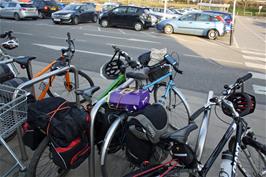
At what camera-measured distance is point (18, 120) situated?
8.07 feet

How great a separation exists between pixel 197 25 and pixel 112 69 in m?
13.1

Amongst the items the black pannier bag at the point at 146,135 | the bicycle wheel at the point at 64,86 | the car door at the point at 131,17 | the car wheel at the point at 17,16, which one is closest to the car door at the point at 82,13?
the car door at the point at 131,17

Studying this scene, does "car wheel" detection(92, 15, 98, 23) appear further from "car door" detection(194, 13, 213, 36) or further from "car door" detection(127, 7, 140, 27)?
"car door" detection(194, 13, 213, 36)

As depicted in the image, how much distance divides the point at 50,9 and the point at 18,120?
22.9 meters

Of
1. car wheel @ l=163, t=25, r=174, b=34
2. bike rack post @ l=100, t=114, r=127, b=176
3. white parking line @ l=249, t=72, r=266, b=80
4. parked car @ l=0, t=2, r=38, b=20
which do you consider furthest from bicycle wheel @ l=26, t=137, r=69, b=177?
parked car @ l=0, t=2, r=38, b=20

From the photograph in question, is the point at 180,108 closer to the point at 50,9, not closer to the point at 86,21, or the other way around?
the point at 86,21

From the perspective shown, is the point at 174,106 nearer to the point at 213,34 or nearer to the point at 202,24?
the point at 213,34

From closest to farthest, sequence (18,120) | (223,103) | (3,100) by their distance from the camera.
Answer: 1. (223,103)
2. (18,120)
3. (3,100)

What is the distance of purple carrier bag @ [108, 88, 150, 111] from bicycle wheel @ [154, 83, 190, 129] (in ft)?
3.30

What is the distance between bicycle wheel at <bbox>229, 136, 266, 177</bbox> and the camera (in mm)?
2379

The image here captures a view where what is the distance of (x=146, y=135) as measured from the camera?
2236 millimetres

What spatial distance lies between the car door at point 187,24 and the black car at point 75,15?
23.9 ft

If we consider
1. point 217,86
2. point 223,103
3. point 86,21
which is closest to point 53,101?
point 223,103

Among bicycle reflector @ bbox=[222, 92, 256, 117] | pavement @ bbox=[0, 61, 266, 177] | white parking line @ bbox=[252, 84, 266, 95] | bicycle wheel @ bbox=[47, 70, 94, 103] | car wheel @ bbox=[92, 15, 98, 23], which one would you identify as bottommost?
pavement @ bbox=[0, 61, 266, 177]
